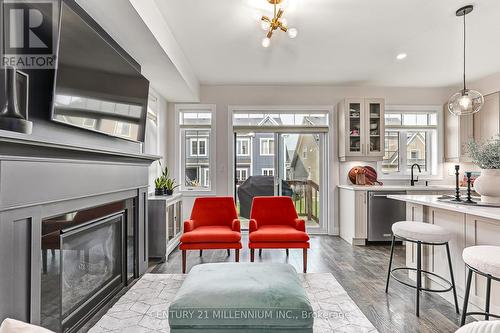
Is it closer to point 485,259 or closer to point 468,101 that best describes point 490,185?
point 485,259

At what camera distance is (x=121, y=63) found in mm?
2379

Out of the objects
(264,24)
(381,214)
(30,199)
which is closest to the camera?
(30,199)

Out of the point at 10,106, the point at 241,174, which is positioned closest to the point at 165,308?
the point at 10,106

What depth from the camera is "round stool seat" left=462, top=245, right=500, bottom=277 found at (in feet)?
4.94

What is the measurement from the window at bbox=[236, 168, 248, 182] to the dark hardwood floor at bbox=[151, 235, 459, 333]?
1.03 m

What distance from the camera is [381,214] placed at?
422cm

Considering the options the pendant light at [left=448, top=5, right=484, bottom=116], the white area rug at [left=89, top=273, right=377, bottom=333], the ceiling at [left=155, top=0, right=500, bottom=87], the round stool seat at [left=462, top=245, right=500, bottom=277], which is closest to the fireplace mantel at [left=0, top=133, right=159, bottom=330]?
the white area rug at [left=89, top=273, right=377, bottom=333]

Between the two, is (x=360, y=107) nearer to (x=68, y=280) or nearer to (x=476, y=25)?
(x=476, y=25)

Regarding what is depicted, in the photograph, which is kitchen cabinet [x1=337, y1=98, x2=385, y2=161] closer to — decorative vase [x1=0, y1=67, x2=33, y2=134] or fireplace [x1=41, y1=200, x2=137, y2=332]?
fireplace [x1=41, y1=200, x2=137, y2=332]

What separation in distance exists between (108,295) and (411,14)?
3.87 metres

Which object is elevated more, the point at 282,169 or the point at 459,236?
the point at 282,169

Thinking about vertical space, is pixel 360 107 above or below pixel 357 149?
above

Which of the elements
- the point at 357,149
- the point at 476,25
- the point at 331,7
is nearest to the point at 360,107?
the point at 357,149

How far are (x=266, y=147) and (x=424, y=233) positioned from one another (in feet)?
10.2
